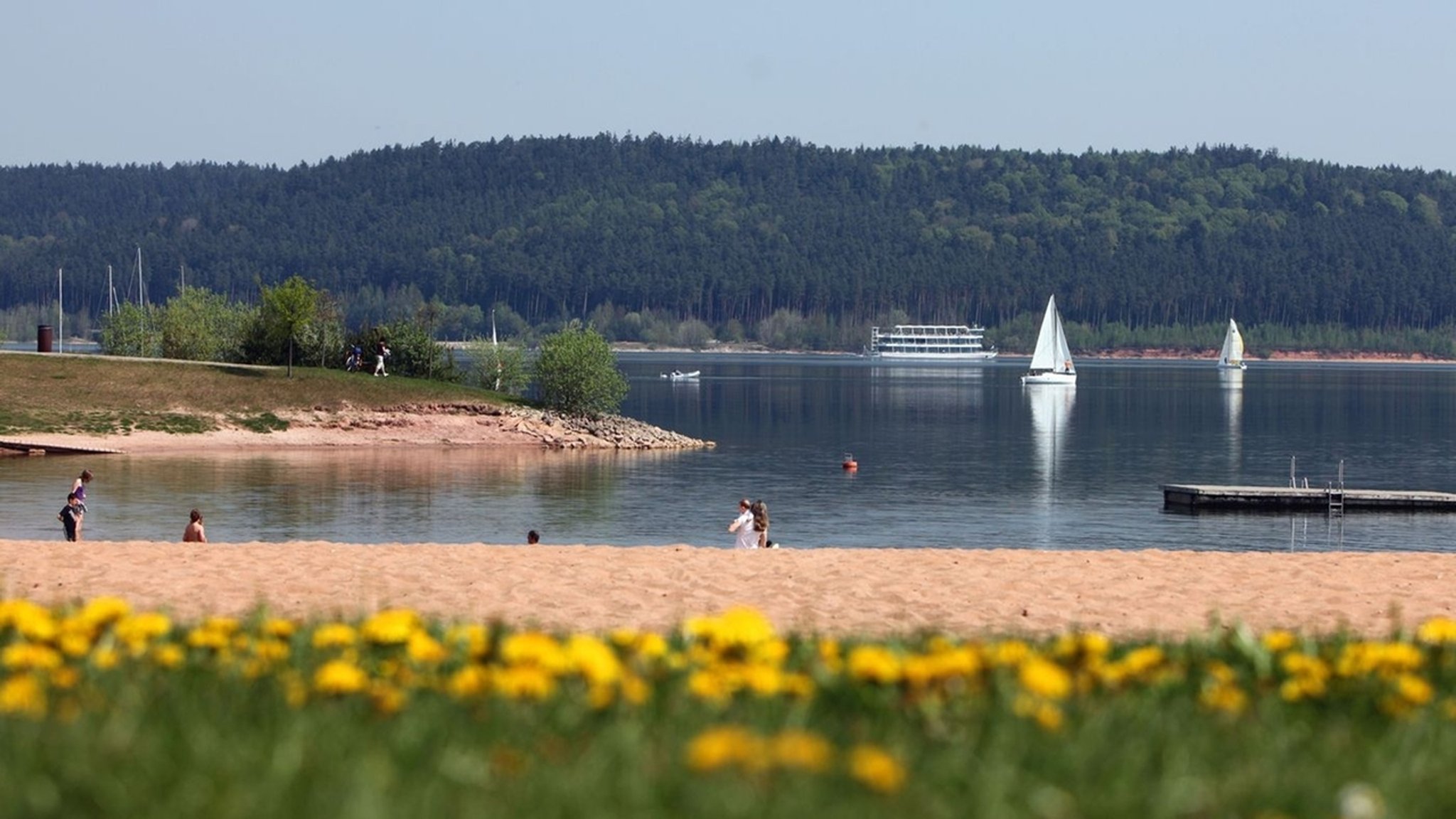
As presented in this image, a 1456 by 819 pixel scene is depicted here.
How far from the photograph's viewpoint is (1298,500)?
7281cm

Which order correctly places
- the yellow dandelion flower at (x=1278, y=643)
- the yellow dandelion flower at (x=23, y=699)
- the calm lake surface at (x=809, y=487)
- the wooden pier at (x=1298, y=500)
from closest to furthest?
1. the yellow dandelion flower at (x=23, y=699)
2. the yellow dandelion flower at (x=1278, y=643)
3. the calm lake surface at (x=809, y=487)
4. the wooden pier at (x=1298, y=500)

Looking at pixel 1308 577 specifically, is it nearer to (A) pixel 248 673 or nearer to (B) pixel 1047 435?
(A) pixel 248 673

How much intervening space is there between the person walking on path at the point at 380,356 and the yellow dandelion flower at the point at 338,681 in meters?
101

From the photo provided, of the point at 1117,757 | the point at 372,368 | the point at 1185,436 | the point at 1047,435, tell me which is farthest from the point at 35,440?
the point at 1117,757

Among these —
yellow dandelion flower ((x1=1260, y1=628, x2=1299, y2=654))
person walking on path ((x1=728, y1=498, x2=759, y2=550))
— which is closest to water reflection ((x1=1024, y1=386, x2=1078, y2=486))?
person walking on path ((x1=728, y1=498, x2=759, y2=550))

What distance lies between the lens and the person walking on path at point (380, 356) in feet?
359

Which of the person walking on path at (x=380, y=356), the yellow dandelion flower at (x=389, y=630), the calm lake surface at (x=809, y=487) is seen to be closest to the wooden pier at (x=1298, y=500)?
the calm lake surface at (x=809, y=487)

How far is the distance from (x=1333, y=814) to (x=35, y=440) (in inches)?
3442

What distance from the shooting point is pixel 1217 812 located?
7.45 m

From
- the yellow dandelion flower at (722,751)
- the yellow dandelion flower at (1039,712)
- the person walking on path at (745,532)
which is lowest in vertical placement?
the person walking on path at (745,532)

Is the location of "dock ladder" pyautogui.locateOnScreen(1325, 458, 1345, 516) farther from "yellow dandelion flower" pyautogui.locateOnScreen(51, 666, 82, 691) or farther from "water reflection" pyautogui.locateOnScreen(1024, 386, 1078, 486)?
"yellow dandelion flower" pyautogui.locateOnScreen(51, 666, 82, 691)

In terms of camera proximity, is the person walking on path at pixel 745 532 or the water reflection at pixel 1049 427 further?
the water reflection at pixel 1049 427

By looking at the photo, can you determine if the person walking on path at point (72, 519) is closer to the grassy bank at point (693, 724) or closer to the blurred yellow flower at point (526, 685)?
the grassy bank at point (693, 724)

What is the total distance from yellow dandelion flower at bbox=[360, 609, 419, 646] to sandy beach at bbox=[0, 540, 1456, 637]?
26.0 feet
